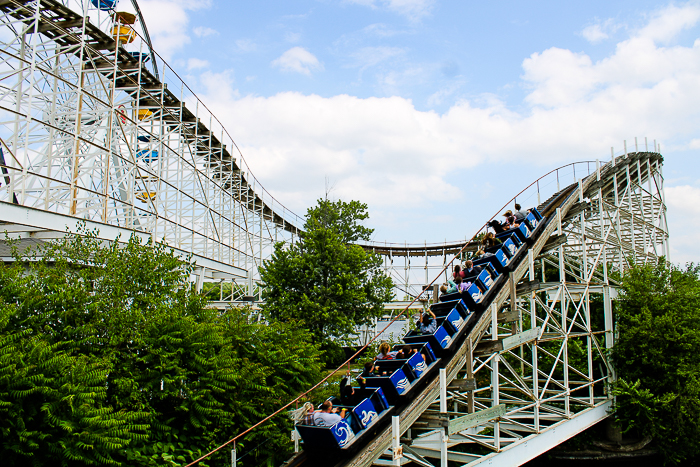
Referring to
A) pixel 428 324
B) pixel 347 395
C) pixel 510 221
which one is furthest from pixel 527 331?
pixel 347 395

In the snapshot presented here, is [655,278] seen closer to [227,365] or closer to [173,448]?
[227,365]

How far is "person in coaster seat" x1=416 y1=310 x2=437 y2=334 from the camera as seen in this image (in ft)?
41.4

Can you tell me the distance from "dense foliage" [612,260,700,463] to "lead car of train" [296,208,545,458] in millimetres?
5405

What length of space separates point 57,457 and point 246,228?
2529 cm

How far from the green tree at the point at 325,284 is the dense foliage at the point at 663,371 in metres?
10.8

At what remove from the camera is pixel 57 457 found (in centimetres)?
865

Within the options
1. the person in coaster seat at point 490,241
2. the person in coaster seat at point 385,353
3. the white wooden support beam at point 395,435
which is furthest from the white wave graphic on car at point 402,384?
the person in coaster seat at point 490,241

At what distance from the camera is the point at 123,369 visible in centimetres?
1030

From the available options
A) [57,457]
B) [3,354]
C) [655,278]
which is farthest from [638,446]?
[3,354]

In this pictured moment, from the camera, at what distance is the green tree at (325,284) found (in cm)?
2327

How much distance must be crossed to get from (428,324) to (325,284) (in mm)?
12483

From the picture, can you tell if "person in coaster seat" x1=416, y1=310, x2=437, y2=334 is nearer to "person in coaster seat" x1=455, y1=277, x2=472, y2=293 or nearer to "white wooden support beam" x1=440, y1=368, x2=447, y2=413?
"person in coaster seat" x1=455, y1=277, x2=472, y2=293

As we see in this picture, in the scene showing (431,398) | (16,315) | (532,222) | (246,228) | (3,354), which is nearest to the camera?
(3,354)

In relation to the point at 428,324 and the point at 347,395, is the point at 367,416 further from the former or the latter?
the point at 428,324
